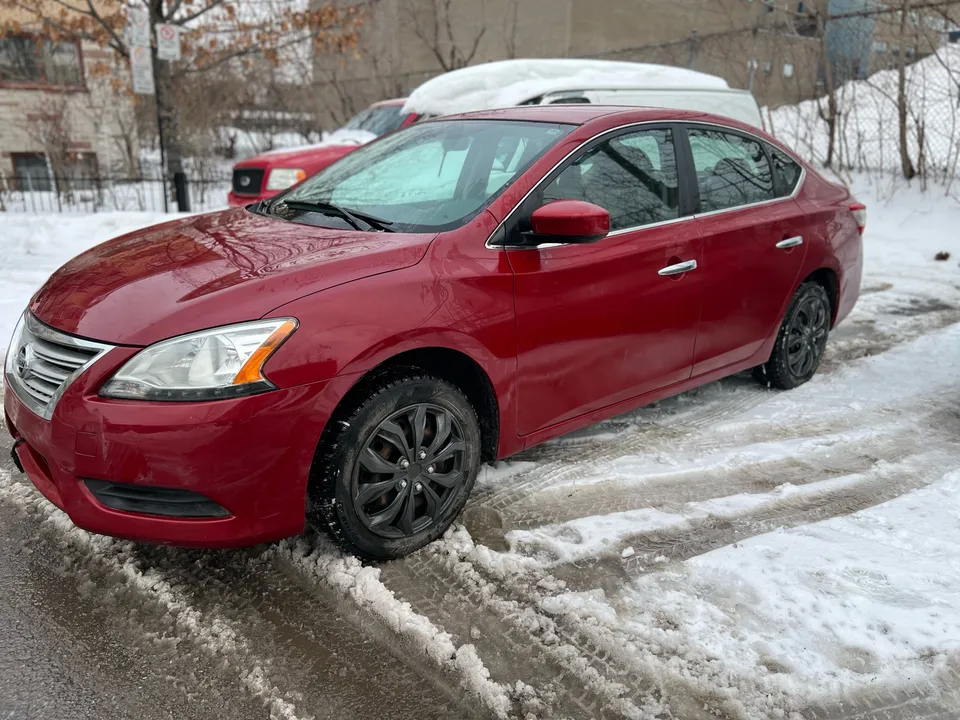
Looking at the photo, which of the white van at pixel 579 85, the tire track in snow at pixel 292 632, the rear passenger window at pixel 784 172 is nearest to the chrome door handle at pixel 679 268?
the rear passenger window at pixel 784 172

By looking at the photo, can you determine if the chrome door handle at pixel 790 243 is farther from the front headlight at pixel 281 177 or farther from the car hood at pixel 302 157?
the front headlight at pixel 281 177

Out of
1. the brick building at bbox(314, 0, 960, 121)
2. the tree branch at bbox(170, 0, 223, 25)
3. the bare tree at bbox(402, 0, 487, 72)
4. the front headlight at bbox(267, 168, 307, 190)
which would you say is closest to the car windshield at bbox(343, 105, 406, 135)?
the front headlight at bbox(267, 168, 307, 190)

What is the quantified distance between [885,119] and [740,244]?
8.11 meters

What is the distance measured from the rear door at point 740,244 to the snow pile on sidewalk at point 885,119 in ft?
22.9

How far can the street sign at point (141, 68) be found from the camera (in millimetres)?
Result: 9891

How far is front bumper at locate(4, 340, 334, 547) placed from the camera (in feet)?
7.45

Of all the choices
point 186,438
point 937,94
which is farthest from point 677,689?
point 937,94

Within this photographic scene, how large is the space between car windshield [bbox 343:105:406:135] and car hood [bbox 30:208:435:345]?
653cm

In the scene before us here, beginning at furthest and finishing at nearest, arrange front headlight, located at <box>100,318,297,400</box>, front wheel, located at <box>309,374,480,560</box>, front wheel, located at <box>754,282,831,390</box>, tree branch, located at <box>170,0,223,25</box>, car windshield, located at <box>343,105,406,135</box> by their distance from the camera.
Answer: tree branch, located at <box>170,0,223,25</box> < car windshield, located at <box>343,105,406,135</box> < front wheel, located at <box>754,282,831,390</box> < front wheel, located at <box>309,374,480,560</box> < front headlight, located at <box>100,318,297,400</box>

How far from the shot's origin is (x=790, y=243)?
13.9 feet

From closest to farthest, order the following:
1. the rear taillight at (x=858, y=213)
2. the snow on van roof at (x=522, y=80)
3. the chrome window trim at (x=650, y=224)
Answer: the chrome window trim at (x=650, y=224) → the rear taillight at (x=858, y=213) → the snow on van roof at (x=522, y=80)

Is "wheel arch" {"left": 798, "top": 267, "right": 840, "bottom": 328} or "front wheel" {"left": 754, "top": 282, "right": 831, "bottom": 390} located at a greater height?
"wheel arch" {"left": 798, "top": 267, "right": 840, "bottom": 328}

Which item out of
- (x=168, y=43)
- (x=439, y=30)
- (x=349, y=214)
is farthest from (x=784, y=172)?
(x=439, y=30)

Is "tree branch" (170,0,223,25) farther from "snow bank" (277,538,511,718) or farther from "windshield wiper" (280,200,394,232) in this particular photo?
"snow bank" (277,538,511,718)
